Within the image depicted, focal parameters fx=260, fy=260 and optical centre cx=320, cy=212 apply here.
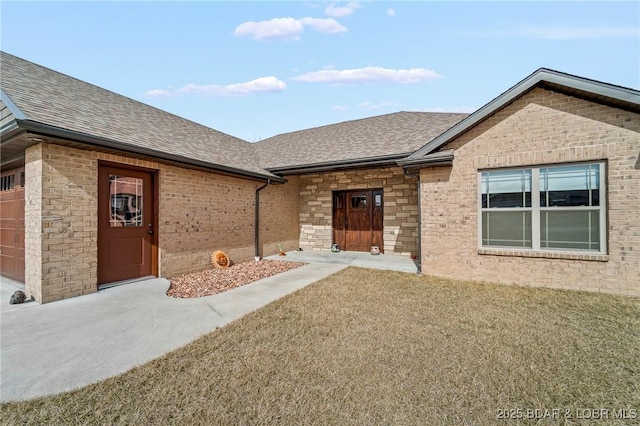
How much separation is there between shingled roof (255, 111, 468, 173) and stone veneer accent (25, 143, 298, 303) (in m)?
1.89

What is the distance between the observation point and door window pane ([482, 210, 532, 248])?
6.05 m

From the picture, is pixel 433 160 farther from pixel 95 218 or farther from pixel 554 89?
pixel 95 218

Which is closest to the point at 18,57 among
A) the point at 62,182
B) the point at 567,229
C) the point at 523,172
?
the point at 62,182

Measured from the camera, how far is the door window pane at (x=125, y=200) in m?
5.73

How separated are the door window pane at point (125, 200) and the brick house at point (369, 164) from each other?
0.08ft

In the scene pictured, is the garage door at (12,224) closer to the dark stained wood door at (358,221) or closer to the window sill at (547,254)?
the dark stained wood door at (358,221)

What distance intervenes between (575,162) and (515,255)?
7.62 ft

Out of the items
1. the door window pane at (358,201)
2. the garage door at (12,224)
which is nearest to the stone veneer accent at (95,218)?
the garage door at (12,224)

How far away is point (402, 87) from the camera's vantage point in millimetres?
11008

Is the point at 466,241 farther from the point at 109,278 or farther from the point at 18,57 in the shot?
the point at 18,57

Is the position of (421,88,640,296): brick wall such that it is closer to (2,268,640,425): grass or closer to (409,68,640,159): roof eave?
(409,68,640,159): roof eave

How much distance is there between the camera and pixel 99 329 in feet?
12.4

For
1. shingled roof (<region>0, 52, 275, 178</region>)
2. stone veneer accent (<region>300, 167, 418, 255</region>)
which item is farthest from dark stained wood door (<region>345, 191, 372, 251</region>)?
shingled roof (<region>0, 52, 275, 178</region>)

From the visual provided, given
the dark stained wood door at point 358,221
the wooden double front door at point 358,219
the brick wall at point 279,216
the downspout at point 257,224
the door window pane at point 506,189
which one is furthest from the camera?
the dark stained wood door at point 358,221
